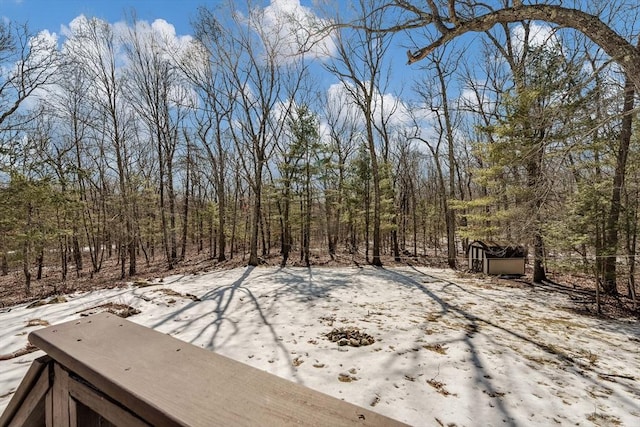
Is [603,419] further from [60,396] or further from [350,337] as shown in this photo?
[60,396]

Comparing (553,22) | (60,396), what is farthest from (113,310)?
(553,22)

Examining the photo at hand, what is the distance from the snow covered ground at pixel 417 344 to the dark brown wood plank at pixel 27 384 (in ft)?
7.47

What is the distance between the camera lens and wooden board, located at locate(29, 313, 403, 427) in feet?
1.95

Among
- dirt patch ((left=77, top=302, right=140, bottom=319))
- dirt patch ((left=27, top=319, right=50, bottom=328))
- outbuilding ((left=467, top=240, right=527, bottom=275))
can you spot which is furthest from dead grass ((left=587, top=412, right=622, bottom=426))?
outbuilding ((left=467, top=240, right=527, bottom=275))

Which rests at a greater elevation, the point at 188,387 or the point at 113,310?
the point at 188,387

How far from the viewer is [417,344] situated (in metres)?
3.89

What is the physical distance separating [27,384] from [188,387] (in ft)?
3.02

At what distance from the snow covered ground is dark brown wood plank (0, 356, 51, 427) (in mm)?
2278

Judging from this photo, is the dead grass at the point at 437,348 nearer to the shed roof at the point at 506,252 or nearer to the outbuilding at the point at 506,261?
the shed roof at the point at 506,252

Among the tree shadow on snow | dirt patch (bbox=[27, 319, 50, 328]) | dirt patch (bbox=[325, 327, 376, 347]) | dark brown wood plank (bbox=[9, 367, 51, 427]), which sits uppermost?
dark brown wood plank (bbox=[9, 367, 51, 427])

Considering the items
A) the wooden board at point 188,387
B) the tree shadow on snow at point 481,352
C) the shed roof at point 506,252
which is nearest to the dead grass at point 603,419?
the tree shadow on snow at point 481,352

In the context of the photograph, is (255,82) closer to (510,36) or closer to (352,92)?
(352,92)

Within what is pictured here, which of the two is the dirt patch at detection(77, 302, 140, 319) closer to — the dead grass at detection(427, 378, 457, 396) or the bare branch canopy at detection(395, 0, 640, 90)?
the dead grass at detection(427, 378, 457, 396)

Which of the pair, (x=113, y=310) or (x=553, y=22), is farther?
(x=113, y=310)
